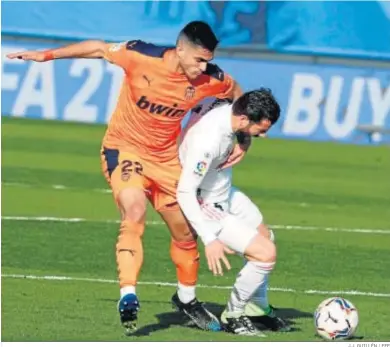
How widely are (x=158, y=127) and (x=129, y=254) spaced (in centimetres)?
111

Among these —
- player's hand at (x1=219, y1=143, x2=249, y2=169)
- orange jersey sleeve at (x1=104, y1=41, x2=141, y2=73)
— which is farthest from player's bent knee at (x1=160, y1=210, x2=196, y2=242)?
orange jersey sleeve at (x1=104, y1=41, x2=141, y2=73)

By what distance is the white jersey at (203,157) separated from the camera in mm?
9812

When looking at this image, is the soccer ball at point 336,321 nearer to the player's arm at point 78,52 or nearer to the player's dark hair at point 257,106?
the player's dark hair at point 257,106

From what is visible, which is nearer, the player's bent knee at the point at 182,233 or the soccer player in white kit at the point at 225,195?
the soccer player in white kit at the point at 225,195

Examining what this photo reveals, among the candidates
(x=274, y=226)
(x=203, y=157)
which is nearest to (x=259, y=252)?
(x=203, y=157)

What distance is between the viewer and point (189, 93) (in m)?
10.3

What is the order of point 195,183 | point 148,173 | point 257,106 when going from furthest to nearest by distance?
point 148,173 → point 195,183 → point 257,106

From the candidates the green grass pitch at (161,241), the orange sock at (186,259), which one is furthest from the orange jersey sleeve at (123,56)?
the green grass pitch at (161,241)

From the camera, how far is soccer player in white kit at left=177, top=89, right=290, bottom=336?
9789mm

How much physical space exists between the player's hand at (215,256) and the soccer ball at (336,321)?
0.85 metres

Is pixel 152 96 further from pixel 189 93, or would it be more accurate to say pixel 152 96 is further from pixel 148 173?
pixel 148 173

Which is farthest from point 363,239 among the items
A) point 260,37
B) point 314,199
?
point 260,37

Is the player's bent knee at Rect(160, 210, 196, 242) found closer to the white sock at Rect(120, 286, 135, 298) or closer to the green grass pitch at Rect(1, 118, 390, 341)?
the green grass pitch at Rect(1, 118, 390, 341)

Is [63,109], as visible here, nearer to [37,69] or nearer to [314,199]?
[37,69]
